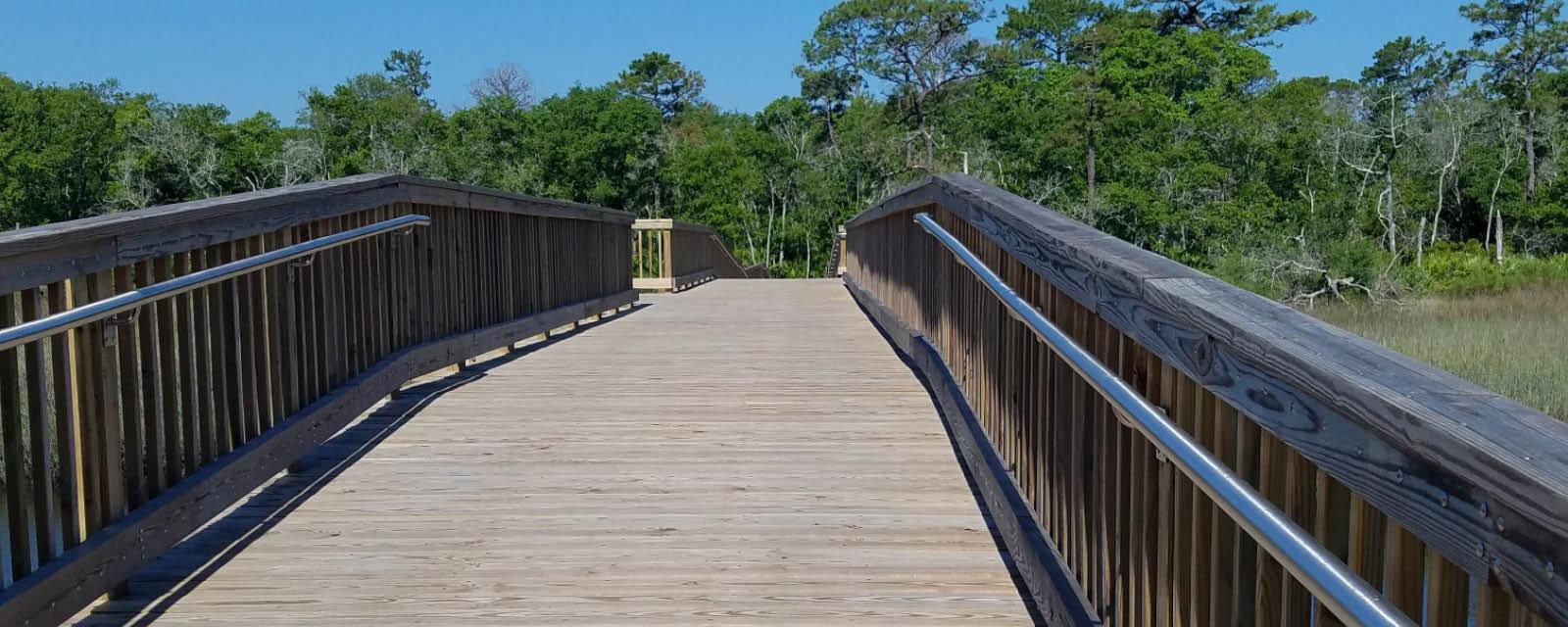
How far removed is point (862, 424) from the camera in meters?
5.40

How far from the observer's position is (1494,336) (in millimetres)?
16781

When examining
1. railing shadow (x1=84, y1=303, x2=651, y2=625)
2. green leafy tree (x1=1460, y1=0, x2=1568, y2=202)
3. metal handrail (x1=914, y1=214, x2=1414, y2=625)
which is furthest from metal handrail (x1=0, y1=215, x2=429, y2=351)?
green leafy tree (x1=1460, y1=0, x2=1568, y2=202)

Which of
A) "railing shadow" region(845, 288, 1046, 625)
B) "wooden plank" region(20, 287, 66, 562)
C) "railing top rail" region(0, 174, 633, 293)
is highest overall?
"railing top rail" region(0, 174, 633, 293)

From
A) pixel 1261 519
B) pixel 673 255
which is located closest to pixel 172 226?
pixel 1261 519

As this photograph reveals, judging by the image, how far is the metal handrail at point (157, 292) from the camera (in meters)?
A: 2.62

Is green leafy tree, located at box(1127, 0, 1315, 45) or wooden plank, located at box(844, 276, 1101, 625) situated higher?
green leafy tree, located at box(1127, 0, 1315, 45)

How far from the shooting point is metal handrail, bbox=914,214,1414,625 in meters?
1.23

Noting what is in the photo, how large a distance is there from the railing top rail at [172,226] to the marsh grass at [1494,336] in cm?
424

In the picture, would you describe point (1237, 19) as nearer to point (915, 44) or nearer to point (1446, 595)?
point (915, 44)

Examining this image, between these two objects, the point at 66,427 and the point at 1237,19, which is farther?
the point at 1237,19

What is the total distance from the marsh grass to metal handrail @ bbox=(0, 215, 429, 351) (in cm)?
413

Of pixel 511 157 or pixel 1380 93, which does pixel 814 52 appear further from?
pixel 1380 93

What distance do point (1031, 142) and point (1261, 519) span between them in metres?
49.1

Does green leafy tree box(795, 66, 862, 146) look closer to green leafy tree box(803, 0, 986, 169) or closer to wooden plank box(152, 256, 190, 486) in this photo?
green leafy tree box(803, 0, 986, 169)
